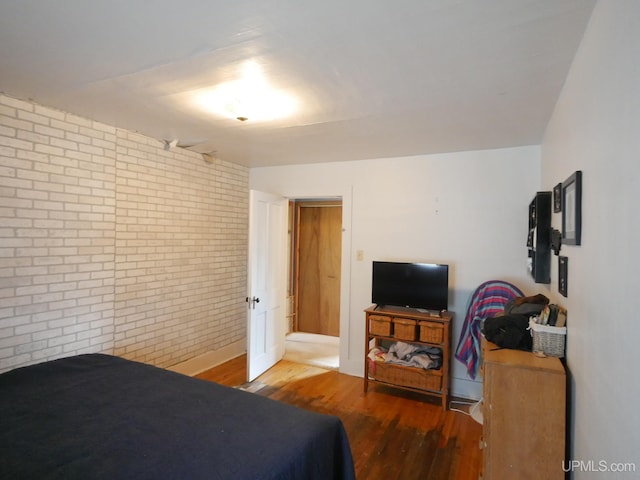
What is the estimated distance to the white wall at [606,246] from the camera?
962mm

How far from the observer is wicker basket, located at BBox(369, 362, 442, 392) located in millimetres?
3299

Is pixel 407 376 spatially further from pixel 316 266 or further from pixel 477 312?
pixel 316 266

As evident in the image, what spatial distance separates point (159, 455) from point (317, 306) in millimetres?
4440

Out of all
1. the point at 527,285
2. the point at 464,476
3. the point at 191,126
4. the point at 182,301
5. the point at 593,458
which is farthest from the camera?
the point at 182,301

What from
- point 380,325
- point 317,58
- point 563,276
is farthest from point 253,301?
point 563,276

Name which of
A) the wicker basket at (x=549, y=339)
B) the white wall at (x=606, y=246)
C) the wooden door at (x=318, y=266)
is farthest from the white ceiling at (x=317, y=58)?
the wooden door at (x=318, y=266)

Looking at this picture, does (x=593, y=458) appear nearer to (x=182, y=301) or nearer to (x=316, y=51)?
(x=316, y=51)

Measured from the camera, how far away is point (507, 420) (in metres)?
1.83

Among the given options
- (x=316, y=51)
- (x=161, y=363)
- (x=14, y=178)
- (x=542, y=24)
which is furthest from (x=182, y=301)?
(x=542, y=24)

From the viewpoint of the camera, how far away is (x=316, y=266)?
581 centimetres

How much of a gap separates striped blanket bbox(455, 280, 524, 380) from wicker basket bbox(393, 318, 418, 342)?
532 millimetres

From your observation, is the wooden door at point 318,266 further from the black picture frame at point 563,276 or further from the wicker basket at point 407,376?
the black picture frame at point 563,276

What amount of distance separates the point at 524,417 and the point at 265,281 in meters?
2.85

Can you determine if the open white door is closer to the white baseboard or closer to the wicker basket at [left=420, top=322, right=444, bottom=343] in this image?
the white baseboard
